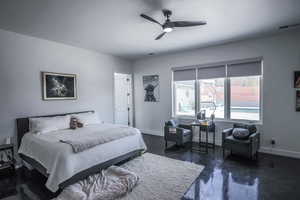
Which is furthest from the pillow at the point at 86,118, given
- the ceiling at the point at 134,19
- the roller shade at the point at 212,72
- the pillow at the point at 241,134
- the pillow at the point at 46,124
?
the pillow at the point at 241,134

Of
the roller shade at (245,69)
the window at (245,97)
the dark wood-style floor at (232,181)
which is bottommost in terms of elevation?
the dark wood-style floor at (232,181)

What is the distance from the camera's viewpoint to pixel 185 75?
4.89m

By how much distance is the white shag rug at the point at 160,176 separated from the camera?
2.24 metres

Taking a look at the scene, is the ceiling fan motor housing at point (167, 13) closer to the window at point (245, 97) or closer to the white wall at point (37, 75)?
the window at point (245, 97)

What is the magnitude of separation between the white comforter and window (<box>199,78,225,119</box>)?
100 inches

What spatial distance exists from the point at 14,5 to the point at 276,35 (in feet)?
16.1

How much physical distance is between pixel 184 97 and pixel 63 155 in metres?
3.76

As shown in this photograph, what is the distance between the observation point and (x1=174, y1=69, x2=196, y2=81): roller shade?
4.76m

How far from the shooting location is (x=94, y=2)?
2211 mm

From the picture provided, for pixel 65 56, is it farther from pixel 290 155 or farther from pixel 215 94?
pixel 290 155

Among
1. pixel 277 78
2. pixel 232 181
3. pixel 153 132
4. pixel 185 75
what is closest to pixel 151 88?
pixel 185 75

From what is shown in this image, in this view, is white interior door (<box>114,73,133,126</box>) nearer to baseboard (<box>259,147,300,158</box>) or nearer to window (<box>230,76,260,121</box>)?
window (<box>230,76,260,121</box>)

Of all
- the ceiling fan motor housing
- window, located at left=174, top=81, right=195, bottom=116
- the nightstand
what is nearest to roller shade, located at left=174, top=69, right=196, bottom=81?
window, located at left=174, top=81, right=195, bottom=116

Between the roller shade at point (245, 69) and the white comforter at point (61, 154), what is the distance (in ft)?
10.2
